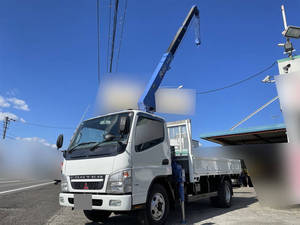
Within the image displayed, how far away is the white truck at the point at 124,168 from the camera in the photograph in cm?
364

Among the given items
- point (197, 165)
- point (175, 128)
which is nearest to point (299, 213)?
point (197, 165)

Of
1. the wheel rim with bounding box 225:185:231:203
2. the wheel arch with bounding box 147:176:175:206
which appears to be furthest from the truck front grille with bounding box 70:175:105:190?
the wheel rim with bounding box 225:185:231:203

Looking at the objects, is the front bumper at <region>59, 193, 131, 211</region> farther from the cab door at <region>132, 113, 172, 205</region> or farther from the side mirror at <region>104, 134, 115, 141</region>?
the side mirror at <region>104, 134, 115, 141</region>

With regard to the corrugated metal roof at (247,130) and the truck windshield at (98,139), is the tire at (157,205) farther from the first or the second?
the corrugated metal roof at (247,130)

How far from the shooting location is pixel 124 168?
3648mm

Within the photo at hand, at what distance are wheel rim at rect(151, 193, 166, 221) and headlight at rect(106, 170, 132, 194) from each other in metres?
0.75

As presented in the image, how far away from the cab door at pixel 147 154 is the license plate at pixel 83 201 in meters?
0.76

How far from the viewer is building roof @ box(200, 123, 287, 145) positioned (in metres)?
13.4

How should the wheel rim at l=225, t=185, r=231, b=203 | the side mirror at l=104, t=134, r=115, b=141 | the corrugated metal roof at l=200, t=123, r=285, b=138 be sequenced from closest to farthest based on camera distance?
the side mirror at l=104, t=134, r=115, b=141 → the wheel rim at l=225, t=185, r=231, b=203 → the corrugated metal roof at l=200, t=123, r=285, b=138

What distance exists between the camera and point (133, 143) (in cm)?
393

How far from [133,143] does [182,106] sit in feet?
8.61

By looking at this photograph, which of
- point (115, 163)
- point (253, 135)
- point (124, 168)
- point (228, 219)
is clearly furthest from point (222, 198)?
point (253, 135)

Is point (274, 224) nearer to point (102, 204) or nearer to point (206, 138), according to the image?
point (102, 204)

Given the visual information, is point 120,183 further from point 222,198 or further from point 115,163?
point 222,198
